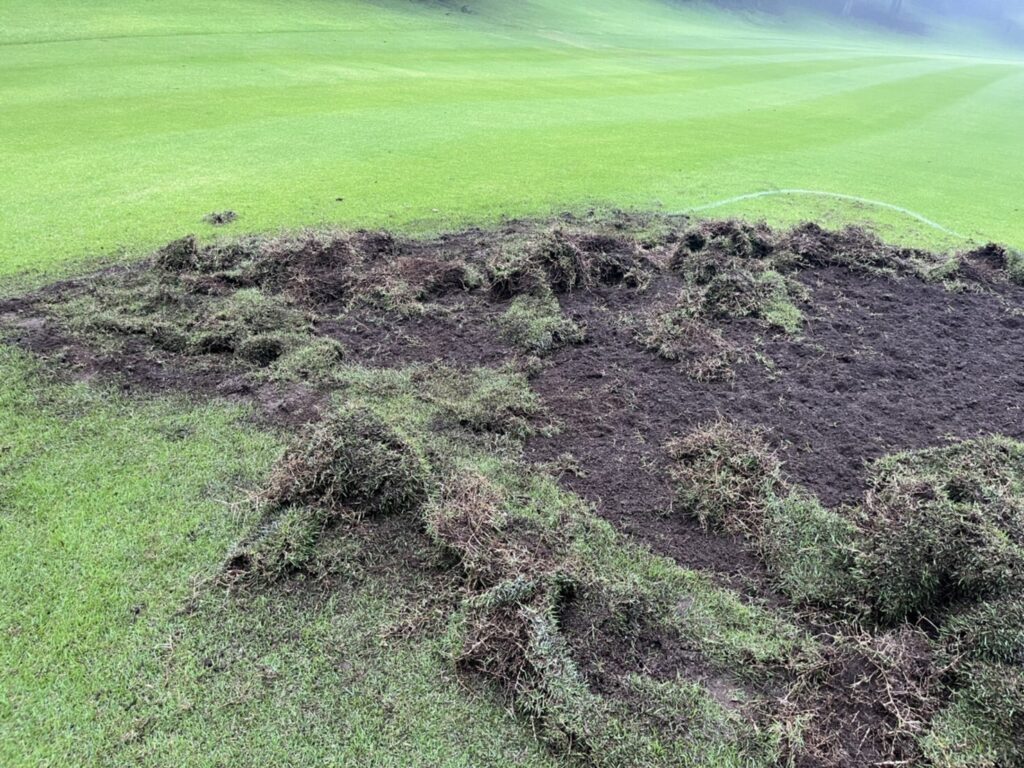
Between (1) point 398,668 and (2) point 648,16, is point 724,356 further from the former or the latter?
(2) point 648,16

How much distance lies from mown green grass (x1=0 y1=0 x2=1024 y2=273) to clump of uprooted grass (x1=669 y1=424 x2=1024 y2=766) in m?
5.41

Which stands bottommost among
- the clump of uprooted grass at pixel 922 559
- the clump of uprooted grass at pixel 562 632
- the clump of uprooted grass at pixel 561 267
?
the clump of uprooted grass at pixel 562 632

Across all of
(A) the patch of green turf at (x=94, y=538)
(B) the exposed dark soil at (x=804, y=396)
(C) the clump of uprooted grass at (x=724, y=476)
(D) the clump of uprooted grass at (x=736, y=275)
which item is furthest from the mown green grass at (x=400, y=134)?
(C) the clump of uprooted grass at (x=724, y=476)

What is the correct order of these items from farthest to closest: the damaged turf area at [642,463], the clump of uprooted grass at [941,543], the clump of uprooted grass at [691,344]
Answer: the clump of uprooted grass at [691,344], the clump of uprooted grass at [941,543], the damaged turf area at [642,463]

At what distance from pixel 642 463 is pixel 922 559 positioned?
61.6 inches

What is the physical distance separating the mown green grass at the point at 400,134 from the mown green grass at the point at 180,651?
3.91 meters

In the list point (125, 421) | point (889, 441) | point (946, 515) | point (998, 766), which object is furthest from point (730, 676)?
point (125, 421)

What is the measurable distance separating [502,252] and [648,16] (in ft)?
181

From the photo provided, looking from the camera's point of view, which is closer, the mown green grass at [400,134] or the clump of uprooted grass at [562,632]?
the clump of uprooted grass at [562,632]

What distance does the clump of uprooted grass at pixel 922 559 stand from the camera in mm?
2494

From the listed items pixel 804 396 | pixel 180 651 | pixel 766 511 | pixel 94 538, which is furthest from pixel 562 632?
pixel 804 396

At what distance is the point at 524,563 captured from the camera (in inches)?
120

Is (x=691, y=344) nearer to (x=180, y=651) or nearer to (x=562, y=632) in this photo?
(x=562, y=632)

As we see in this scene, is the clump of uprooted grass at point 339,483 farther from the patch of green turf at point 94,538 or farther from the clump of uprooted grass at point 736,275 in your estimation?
the clump of uprooted grass at point 736,275
